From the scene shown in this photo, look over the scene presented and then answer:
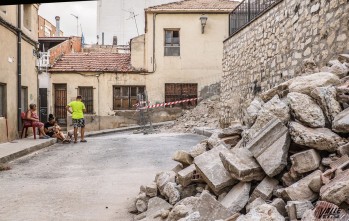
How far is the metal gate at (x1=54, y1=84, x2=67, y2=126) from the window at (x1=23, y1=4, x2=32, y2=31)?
6892 mm

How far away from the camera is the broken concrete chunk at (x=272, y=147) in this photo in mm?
3516

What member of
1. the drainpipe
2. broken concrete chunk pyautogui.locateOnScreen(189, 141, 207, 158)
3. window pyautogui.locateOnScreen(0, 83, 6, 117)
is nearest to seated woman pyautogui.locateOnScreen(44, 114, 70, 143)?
the drainpipe

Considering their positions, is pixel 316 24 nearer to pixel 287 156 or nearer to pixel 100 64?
pixel 287 156

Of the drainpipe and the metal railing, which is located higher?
the metal railing

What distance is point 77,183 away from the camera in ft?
20.0

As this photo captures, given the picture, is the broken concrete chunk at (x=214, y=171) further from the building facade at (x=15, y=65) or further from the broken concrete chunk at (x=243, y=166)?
the building facade at (x=15, y=65)

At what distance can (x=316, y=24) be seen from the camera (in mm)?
6941

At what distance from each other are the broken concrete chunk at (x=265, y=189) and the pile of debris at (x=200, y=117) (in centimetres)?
1215

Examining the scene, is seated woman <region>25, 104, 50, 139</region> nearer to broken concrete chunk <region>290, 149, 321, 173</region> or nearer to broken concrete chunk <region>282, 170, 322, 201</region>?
broken concrete chunk <region>290, 149, 321, 173</region>

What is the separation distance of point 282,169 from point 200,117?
15551mm

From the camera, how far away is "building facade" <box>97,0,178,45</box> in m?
30.5

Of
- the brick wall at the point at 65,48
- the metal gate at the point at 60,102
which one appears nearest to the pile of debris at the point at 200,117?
the metal gate at the point at 60,102

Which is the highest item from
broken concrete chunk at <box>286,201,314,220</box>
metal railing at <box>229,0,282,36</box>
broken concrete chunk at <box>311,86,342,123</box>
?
metal railing at <box>229,0,282,36</box>

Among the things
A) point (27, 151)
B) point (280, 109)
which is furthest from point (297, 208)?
point (27, 151)
